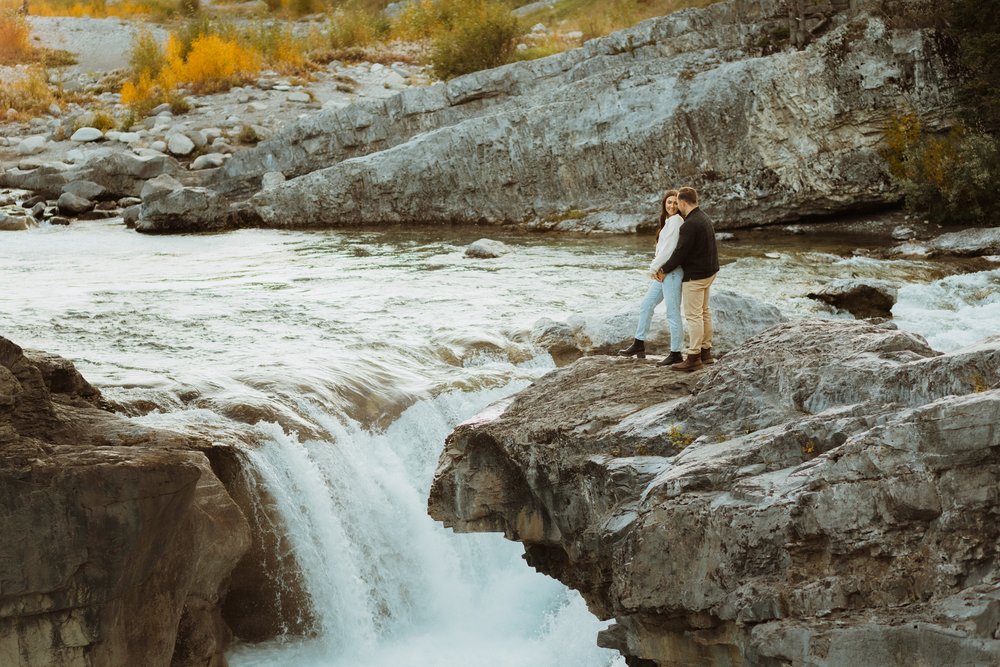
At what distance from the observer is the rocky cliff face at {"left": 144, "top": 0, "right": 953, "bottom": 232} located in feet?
72.8

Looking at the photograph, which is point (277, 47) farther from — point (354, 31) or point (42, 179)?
point (42, 179)

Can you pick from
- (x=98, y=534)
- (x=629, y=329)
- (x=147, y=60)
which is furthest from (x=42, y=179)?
(x=98, y=534)

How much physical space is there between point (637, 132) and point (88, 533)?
1836cm

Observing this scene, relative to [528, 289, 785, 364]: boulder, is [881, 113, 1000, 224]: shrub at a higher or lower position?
higher

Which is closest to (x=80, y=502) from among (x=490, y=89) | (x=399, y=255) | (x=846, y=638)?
(x=846, y=638)

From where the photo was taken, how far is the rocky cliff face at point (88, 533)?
6527 mm

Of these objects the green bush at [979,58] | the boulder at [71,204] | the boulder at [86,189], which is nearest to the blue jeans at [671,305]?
the green bush at [979,58]

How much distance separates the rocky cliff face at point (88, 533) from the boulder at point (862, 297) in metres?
10.4

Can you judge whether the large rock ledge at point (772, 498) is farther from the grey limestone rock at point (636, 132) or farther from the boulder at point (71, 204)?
the boulder at point (71, 204)

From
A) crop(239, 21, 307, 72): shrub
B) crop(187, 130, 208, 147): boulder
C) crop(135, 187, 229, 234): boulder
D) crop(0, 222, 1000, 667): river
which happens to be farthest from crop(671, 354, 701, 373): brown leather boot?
crop(239, 21, 307, 72): shrub

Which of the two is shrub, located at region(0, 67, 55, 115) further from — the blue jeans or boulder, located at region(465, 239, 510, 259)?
the blue jeans

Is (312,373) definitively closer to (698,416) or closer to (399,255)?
(698,416)

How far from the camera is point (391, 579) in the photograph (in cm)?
966

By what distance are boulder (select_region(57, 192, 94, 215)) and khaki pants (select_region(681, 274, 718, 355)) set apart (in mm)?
20659
